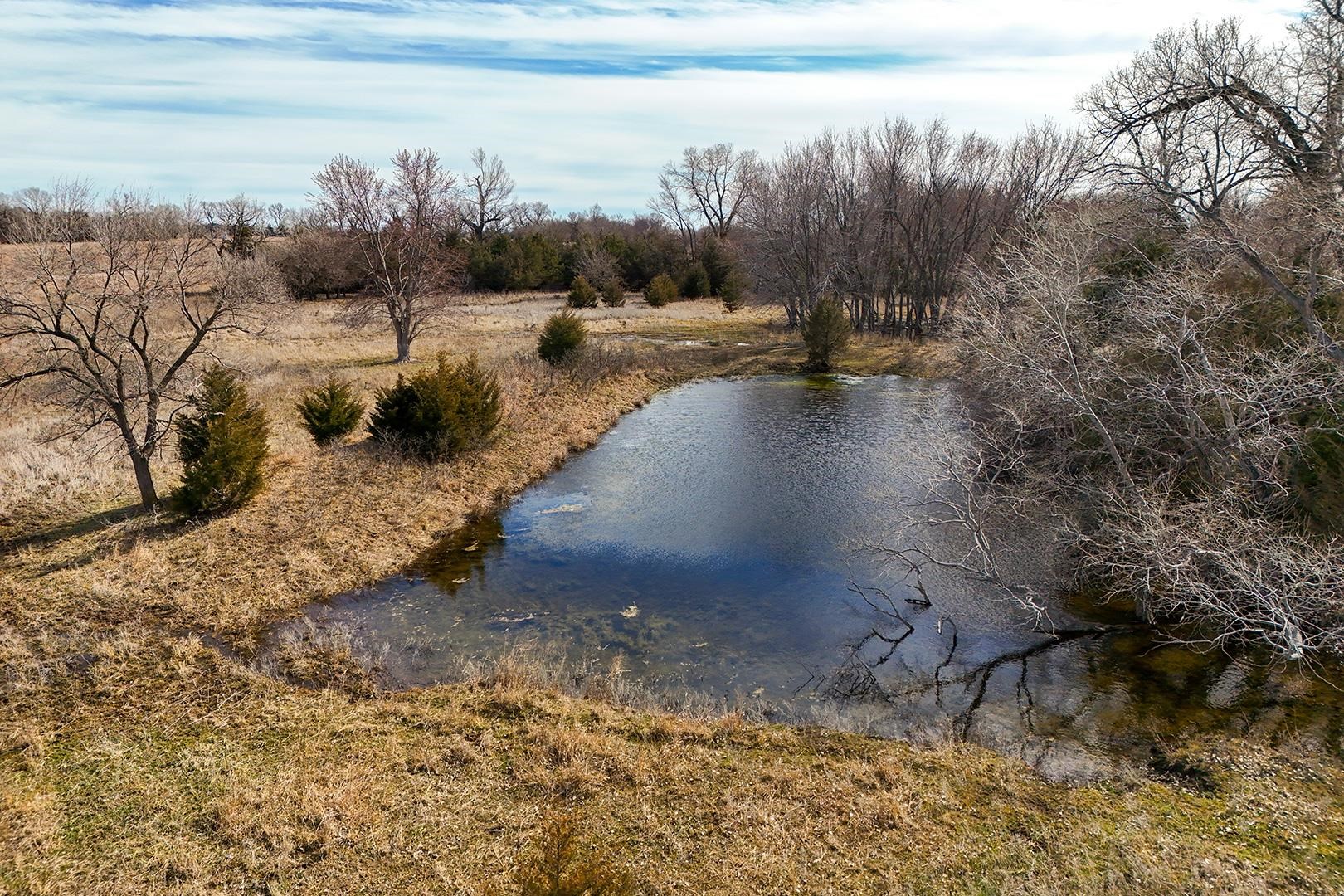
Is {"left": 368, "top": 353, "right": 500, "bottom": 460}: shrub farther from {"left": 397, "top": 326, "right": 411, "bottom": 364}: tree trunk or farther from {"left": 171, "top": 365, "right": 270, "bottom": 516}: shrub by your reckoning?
{"left": 397, "top": 326, "right": 411, "bottom": 364}: tree trunk

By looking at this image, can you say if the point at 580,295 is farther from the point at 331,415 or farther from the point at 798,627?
the point at 798,627

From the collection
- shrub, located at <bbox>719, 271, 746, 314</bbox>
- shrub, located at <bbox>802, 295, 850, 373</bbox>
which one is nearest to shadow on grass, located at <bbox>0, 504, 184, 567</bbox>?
shrub, located at <bbox>802, 295, 850, 373</bbox>

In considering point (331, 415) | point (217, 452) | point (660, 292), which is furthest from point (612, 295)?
point (217, 452)

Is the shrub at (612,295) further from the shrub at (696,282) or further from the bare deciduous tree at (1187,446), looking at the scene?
the bare deciduous tree at (1187,446)

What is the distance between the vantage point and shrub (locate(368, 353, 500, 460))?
698 inches

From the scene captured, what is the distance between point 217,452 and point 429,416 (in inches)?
191

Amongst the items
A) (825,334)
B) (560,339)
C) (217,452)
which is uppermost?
(825,334)

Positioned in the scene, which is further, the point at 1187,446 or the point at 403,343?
the point at 403,343

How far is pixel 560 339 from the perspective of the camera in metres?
26.9

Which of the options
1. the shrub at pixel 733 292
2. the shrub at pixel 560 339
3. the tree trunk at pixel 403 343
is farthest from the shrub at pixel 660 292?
the tree trunk at pixel 403 343

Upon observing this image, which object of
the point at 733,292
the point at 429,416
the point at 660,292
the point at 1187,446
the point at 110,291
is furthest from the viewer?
the point at 660,292

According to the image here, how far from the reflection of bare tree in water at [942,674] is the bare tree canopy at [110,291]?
37.1 feet

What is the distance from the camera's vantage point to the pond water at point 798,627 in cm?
877

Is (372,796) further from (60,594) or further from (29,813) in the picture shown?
(60,594)
